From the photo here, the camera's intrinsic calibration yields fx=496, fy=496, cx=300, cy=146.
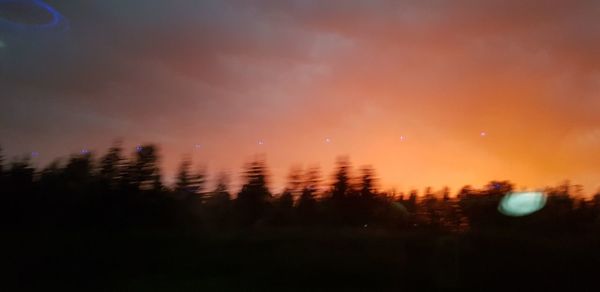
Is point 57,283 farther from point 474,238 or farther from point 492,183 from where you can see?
point 492,183

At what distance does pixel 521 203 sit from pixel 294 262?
6556mm

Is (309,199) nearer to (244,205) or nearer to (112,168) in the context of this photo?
(244,205)

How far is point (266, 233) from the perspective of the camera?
10.3 meters

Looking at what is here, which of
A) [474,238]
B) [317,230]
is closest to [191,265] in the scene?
[317,230]

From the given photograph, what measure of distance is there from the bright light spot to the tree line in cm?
16

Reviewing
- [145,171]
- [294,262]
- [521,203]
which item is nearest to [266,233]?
[294,262]

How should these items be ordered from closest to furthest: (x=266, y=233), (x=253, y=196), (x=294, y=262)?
1. (x=294, y=262)
2. (x=266, y=233)
3. (x=253, y=196)

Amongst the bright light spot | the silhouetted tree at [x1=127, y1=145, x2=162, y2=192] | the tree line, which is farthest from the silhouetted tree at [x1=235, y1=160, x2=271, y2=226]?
the bright light spot

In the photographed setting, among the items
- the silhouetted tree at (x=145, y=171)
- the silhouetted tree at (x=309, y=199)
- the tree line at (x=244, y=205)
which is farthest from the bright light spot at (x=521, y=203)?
the silhouetted tree at (x=145, y=171)

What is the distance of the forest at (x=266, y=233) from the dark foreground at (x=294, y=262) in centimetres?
3

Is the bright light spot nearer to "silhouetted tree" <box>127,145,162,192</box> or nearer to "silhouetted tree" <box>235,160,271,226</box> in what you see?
"silhouetted tree" <box>235,160,271,226</box>

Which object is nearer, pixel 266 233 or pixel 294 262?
pixel 294 262

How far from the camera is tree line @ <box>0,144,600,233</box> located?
11438mm

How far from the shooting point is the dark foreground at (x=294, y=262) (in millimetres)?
8641
